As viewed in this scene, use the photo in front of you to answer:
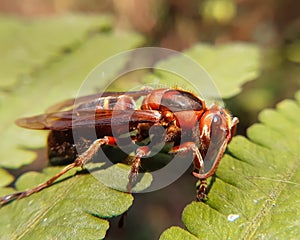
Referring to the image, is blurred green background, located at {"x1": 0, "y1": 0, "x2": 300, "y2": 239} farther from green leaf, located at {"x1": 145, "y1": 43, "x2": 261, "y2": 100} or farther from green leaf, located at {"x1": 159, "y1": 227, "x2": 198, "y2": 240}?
green leaf, located at {"x1": 159, "y1": 227, "x2": 198, "y2": 240}

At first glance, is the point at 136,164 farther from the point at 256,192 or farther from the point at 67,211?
the point at 256,192

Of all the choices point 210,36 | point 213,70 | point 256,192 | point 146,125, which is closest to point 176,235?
point 256,192

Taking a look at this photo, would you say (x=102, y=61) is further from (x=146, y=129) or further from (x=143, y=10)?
(x=143, y=10)

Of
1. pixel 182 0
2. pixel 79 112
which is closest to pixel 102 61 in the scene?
pixel 79 112

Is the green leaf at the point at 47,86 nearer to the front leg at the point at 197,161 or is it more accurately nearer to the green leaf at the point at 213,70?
the green leaf at the point at 213,70

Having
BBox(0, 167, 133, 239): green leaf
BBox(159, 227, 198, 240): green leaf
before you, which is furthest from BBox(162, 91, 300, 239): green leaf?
BBox(0, 167, 133, 239): green leaf

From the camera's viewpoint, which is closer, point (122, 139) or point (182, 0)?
point (122, 139)

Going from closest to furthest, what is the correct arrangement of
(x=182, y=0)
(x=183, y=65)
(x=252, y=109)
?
(x=183, y=65) → (x=252, y=109) → (x=182, y=0)
